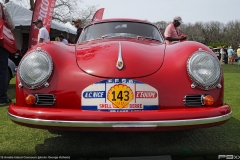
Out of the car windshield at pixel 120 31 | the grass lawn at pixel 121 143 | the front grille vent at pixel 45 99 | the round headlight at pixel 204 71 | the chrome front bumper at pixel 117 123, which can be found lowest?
the grass lawn at pixel 121 143

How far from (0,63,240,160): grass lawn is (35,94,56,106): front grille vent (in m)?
0.51

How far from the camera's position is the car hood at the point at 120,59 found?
2162 millimetres

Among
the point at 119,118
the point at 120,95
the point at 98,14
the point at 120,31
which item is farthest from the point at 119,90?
the point at 98,14

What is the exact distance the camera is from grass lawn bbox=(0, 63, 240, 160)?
2.40 metres

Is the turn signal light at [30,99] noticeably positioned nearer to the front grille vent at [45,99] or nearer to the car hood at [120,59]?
the front grille vent at [45,99]

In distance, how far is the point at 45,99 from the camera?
218cm

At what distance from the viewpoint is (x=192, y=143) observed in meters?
2.68

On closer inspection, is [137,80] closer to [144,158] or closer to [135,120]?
[135,120]

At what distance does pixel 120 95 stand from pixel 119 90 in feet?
0.13

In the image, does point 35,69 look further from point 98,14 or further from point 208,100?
point 98,14

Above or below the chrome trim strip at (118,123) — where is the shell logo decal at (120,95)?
above

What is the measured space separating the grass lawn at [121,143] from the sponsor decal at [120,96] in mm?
527

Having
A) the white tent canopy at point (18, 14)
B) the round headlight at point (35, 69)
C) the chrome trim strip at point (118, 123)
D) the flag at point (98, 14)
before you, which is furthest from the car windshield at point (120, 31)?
the flag at point (98, 14)

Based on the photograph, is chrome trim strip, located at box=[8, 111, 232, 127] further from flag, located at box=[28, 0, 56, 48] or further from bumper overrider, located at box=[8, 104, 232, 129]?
flag, located at box=[28, 0, 56, 48]
